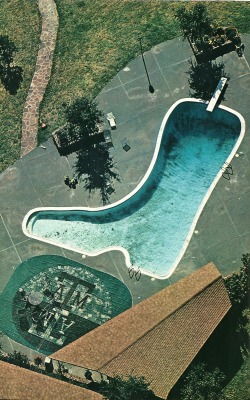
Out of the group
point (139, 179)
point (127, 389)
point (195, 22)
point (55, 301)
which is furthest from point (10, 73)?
point (127, 389)

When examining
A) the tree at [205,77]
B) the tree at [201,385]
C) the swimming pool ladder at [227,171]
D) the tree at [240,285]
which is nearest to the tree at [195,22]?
the tree at [205,77]

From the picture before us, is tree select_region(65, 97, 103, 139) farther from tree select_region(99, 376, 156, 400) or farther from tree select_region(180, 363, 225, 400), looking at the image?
tree select_region(180, 363, 225, 400)

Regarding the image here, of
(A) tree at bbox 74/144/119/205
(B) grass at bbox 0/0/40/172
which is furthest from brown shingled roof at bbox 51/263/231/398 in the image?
(B) grass at bbox 0/0/40/172

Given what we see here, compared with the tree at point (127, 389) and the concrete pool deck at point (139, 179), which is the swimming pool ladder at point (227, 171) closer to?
the concrete pool deck at point (139, 179)

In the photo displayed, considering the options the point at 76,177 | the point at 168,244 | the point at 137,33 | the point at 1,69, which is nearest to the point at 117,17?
the point at 137,33

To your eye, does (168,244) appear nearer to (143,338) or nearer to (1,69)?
(143,338)

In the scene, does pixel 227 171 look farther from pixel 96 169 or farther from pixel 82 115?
pixel 82 115
